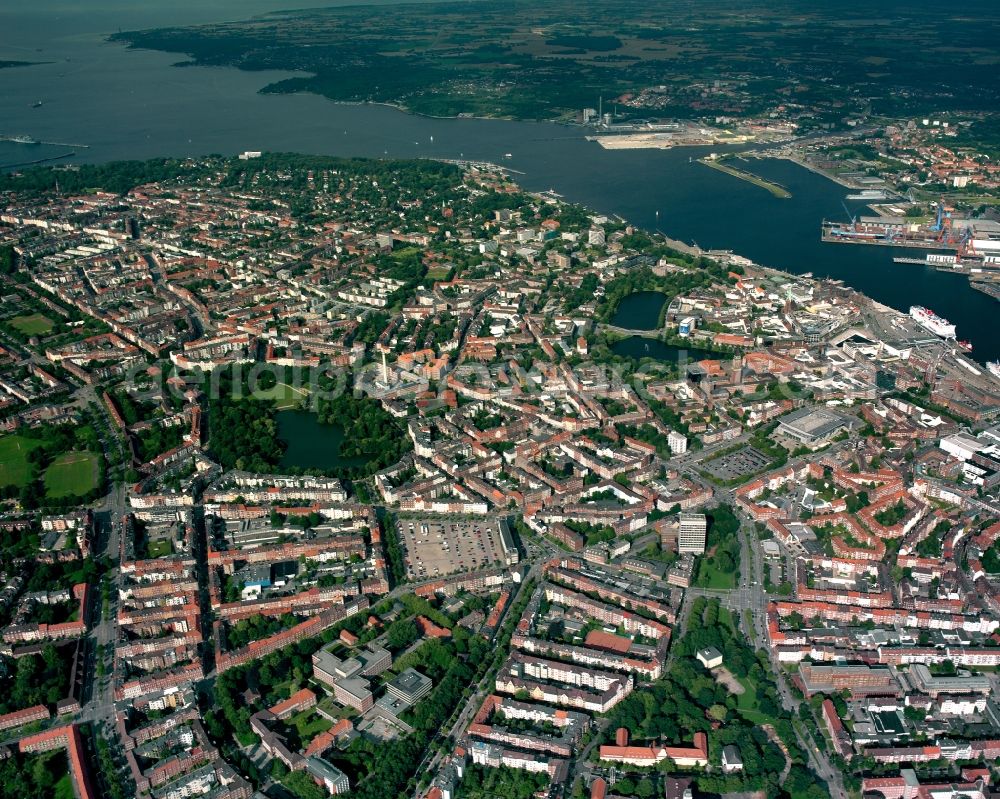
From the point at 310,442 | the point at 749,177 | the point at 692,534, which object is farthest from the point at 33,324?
the point at 749,177

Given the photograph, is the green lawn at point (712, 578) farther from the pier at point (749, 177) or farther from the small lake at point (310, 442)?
the pier at point (749, 177)

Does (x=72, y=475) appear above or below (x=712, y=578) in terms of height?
below

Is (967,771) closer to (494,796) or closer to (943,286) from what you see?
(494,796)

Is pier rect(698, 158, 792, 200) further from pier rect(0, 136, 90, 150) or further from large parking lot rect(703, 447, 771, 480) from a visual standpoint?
pier rect(0, 136, 90, 150)

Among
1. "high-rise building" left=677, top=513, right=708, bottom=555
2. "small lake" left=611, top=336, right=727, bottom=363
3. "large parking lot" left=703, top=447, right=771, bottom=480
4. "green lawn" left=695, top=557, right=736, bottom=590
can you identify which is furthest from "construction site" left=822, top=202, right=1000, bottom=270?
"green lawn" left=695, top=557, right=736, bottom=590

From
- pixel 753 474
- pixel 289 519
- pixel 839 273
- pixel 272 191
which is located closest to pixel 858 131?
pixel 839 273

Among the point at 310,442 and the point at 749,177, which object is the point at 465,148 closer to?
the point at 749,177

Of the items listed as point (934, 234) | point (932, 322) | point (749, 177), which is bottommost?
point (932, 322)
